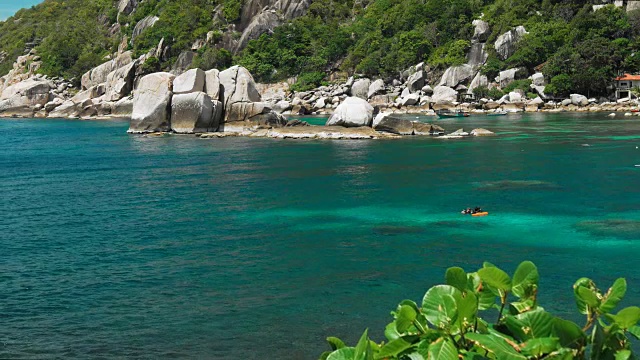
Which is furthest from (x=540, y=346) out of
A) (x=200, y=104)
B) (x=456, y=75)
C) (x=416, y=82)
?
(x=456, y=75)

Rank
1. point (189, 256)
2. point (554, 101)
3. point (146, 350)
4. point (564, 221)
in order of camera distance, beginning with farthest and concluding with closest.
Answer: point (554, 101)
point (564, 221)
point (189, 256)
point (146, 350)

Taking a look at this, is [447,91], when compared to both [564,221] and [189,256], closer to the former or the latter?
[564,221]

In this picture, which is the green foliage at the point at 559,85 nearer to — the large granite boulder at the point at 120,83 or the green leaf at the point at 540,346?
the large granite boulder at the point at 120,83

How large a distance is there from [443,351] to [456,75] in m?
102

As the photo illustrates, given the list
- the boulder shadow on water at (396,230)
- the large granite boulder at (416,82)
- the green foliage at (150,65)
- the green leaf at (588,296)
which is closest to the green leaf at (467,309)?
the green leaf at (588,296)

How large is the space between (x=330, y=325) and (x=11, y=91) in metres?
117

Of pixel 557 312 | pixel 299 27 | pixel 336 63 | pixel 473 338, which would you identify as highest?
pixel 299 27

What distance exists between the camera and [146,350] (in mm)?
10875

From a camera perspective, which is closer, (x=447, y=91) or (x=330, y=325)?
(x=330, y=325)

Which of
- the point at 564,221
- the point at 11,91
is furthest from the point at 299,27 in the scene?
the point at 564,221

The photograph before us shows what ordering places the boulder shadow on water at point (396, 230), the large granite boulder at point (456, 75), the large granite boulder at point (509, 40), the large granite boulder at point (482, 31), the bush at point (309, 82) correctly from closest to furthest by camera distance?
1. the boulder shadow on water at point (396, 230)
2. the large granite boulder at point (509, 40)
3. the large granite boulder at point (456, 75)
4. the large granite boulder at point (482, 31)
5. the bush at point (309, 82)

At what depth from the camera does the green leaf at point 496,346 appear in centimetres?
306

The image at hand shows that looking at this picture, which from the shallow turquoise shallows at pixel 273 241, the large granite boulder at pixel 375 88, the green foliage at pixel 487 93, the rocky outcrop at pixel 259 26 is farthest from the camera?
the rocky outcrop at pixel 259 26

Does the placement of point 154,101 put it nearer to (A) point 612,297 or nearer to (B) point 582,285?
(B) point 582,285
